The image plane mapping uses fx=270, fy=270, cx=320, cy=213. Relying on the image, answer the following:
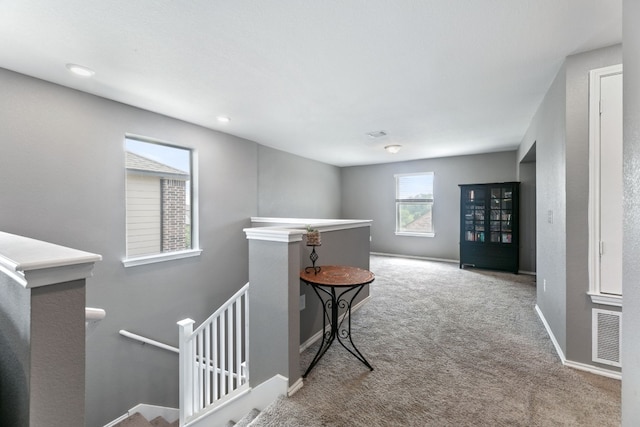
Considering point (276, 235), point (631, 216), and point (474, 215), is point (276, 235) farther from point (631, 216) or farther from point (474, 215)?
point (474, 215)

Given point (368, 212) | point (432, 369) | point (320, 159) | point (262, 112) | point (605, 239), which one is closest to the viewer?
point (605, 239)

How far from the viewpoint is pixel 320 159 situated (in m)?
6.61

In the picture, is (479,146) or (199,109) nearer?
(199,109)

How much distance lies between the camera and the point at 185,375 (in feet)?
7.20

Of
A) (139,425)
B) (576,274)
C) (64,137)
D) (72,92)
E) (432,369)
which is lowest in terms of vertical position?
(139,425)

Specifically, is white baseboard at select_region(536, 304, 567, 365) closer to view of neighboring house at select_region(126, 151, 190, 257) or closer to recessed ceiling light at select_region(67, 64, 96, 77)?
view of neighboring house at select_region(126, 151, 190, 257)

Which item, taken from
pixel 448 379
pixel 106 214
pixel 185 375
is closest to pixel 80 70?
pixel 106 214

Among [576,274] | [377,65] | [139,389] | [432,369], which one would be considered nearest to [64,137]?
[139,389]

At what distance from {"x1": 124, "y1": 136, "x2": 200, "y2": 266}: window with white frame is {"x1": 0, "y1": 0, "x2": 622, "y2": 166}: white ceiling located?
569 millimetres

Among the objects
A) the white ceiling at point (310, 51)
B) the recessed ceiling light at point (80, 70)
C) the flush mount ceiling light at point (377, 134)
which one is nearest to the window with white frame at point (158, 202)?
the white ceiling at point (310, 51)

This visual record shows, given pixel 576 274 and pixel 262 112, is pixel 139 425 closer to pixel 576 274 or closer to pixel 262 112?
pixel 262 112

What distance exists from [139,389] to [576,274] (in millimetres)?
4471

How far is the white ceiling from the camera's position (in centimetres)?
164

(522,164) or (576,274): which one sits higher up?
(522,164)
